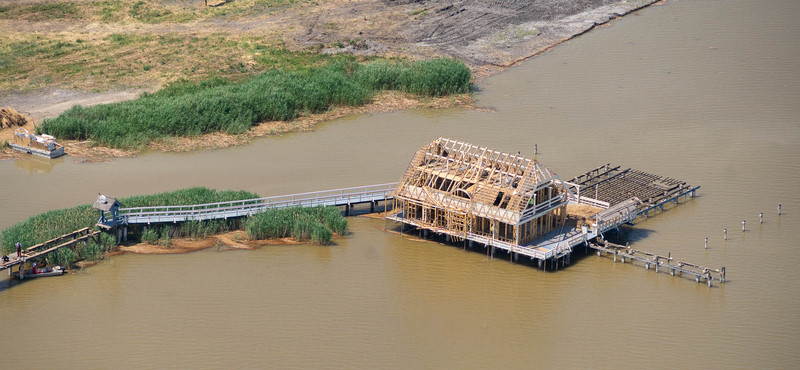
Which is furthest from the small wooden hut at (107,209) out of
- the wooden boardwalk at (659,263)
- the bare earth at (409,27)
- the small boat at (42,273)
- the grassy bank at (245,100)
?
the bare earth at (409,27)

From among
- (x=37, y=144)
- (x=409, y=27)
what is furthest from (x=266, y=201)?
(x=409, y=27)

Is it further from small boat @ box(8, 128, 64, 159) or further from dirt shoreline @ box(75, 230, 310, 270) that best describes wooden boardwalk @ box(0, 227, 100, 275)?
small boat @ box(8, 128, 64, 159)

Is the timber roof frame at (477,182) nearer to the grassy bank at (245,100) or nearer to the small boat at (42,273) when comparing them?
the small boat at (42,273)

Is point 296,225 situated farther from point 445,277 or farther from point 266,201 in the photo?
point 445,277

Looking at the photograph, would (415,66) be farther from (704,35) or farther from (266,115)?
(704,35)

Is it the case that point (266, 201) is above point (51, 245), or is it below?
above

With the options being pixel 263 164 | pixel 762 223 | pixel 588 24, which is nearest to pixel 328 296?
pixel 263 164
